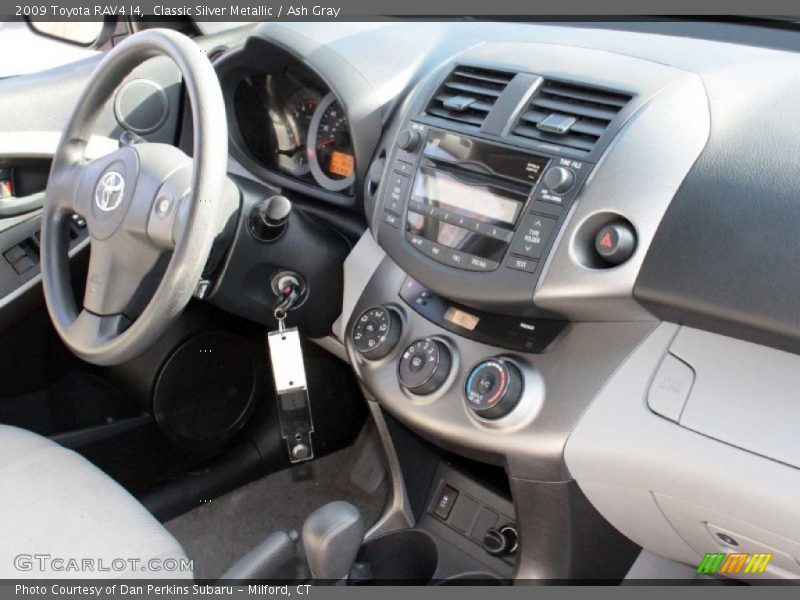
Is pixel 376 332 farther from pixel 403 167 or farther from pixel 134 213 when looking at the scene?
pixel 134 213

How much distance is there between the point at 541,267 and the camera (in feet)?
3.88

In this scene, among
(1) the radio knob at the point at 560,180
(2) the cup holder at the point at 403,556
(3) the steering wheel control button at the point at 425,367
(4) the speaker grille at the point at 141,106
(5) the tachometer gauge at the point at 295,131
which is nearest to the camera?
(1) the radio knob at the point at 560,180

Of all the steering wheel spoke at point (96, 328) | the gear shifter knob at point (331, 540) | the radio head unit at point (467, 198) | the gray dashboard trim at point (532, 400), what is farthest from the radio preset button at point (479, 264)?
the steering wheel spoke at point (96, 328)

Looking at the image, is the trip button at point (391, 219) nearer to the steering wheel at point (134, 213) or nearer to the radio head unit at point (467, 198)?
the radio head unit at point (467, 198)

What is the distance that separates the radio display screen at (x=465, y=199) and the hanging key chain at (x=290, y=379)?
315 millimetres

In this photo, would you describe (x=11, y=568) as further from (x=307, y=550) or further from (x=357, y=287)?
(x=357, y=287)

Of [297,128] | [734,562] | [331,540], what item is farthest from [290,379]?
[734,562]

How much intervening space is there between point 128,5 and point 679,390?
5.05ft

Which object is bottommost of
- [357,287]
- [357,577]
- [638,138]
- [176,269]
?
[357,577]

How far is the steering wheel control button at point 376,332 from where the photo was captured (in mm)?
1410

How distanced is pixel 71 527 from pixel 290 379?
0.40m

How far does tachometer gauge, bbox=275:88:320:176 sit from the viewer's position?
67.7 inches

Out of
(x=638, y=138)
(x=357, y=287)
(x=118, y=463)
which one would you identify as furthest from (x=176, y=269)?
(x=118, y=463)

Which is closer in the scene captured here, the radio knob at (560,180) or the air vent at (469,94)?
the radio knob at (560,180)
